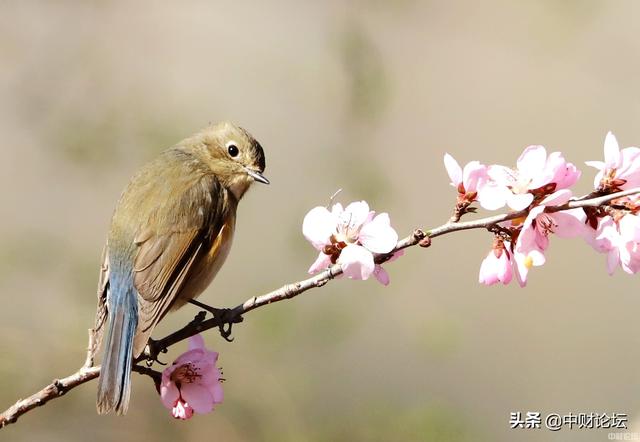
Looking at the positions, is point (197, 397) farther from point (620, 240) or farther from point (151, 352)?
point (620, 240)

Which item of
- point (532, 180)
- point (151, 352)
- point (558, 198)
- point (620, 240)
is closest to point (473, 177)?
point (532, 180)

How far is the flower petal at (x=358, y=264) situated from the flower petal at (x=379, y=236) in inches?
1.0

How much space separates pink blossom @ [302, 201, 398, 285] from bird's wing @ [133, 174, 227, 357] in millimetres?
744

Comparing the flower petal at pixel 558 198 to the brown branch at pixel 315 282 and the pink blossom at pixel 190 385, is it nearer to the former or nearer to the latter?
the brown branch at pixel 315 282

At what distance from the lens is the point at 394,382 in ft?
15.8

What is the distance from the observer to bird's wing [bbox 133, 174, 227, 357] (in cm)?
288

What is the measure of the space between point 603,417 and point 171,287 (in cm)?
250

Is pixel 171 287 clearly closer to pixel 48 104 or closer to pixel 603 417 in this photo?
pixel 48 104

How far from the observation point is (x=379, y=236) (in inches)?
82.4

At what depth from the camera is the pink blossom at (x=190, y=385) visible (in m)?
2.32

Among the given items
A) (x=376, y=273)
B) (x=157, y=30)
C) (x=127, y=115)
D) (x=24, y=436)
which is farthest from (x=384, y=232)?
(x=157, y=30)

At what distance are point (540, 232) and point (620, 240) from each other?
0.57 ft

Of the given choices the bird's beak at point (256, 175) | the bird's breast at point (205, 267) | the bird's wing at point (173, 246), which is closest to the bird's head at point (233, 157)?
the bird's beak at point (256, 175)

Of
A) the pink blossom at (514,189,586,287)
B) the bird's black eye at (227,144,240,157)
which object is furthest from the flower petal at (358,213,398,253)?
the bird's black eye at (227,144,240,157)
